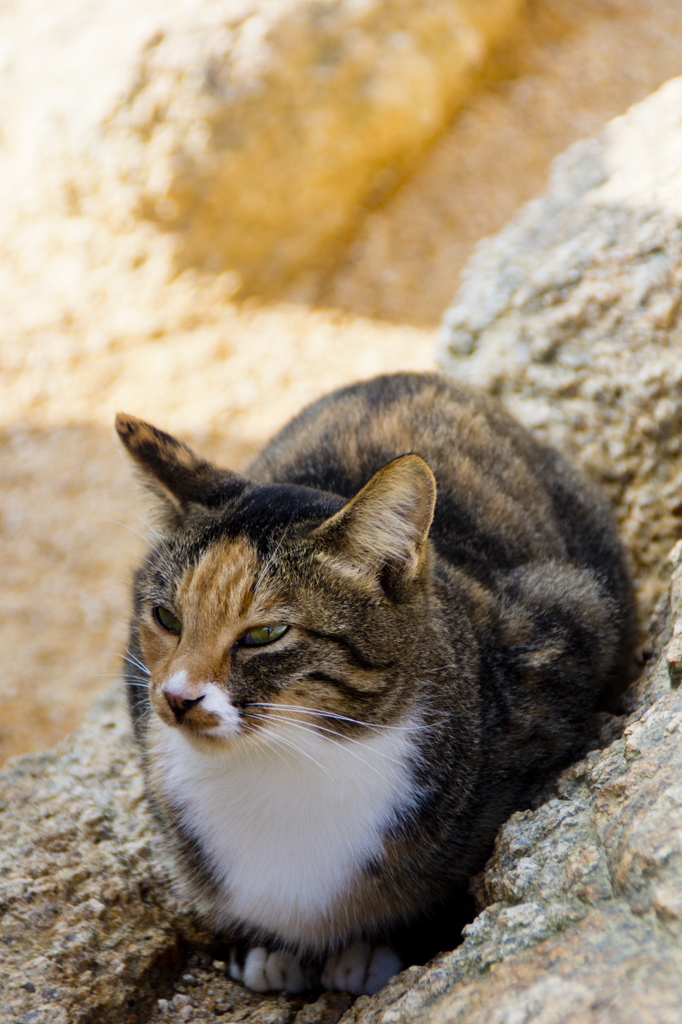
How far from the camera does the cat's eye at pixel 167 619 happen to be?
2.26 m

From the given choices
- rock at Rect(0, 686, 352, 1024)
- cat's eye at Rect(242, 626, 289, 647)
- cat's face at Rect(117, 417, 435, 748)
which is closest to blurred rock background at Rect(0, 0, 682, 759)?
rock at Rect(0, 686, 352, 1024)

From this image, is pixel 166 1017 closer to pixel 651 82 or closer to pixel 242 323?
pixel 242 323

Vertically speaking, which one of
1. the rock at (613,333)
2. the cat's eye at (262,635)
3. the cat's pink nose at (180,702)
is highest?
the cat's pink nose at (180,702)

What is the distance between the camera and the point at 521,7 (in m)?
7.74

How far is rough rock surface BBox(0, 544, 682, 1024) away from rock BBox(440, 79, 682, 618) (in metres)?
1.03

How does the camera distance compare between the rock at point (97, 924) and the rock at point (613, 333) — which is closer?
the rock at point (97, 924)

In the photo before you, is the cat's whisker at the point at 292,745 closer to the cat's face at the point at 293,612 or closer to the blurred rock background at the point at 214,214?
the cat's face at the point at 293,612

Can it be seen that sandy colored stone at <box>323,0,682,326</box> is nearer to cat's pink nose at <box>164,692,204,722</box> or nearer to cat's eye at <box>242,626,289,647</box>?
cat's eye at <box>242,626,289,647</box>

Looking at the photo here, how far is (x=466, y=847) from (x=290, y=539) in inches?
38.3

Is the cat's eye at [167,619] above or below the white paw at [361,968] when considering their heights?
above

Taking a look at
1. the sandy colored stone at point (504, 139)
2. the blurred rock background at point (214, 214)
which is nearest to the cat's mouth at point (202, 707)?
the blurred rock background at point (214, 214)

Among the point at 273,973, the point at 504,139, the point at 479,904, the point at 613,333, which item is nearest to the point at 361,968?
the point at 273,973

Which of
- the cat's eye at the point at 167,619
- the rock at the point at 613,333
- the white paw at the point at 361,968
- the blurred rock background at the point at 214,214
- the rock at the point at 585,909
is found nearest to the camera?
the rock at the point at 585,909

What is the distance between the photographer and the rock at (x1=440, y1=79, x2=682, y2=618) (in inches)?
138
